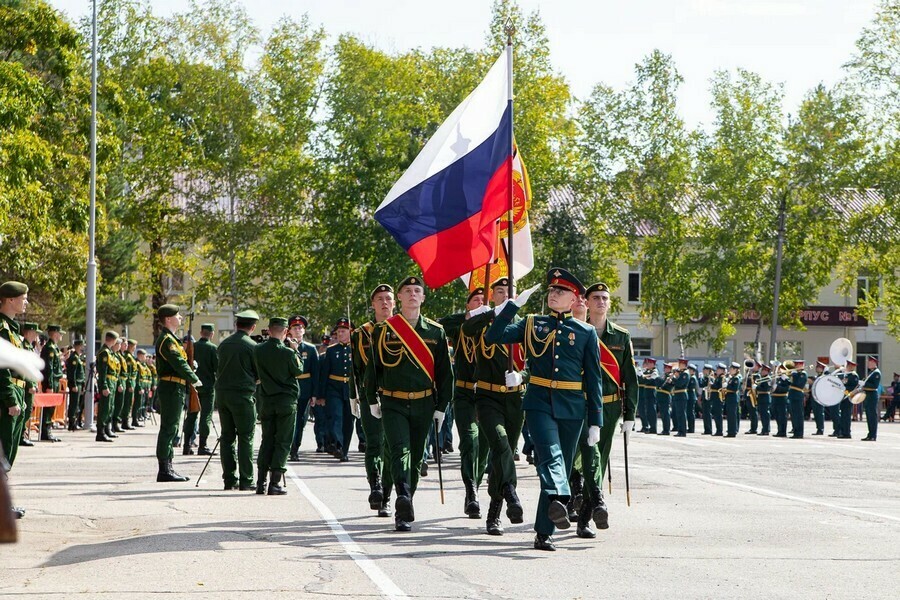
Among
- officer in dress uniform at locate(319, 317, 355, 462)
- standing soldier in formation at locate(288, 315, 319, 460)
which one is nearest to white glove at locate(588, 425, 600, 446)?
standing soldier in formation at locate(288, 315, 319, 460)

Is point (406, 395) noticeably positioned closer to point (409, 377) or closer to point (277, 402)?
point (409, 377)

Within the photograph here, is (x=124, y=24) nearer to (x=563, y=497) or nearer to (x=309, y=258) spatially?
(x=309, y=258)

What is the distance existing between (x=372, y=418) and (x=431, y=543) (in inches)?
119

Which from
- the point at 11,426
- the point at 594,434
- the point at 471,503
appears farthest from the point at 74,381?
the point at 594,434

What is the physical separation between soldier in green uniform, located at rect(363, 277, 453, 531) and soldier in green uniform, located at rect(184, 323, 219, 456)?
8203mm

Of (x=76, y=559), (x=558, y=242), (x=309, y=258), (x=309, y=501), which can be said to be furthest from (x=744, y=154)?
(x=76, y=559)

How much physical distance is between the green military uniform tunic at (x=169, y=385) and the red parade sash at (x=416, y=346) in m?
5.01

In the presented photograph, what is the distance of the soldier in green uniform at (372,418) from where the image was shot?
11.9 meters

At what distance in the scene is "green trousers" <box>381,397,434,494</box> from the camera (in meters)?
11.1

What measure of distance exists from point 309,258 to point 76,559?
50926 millimetres

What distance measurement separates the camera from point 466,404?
38.5 feet

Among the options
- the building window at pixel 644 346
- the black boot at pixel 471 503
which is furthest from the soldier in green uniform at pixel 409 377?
the building window at pixel 644 346

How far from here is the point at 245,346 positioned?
1511cm

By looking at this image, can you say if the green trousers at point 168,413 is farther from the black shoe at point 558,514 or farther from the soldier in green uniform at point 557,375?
the black shoe at point 558,514
